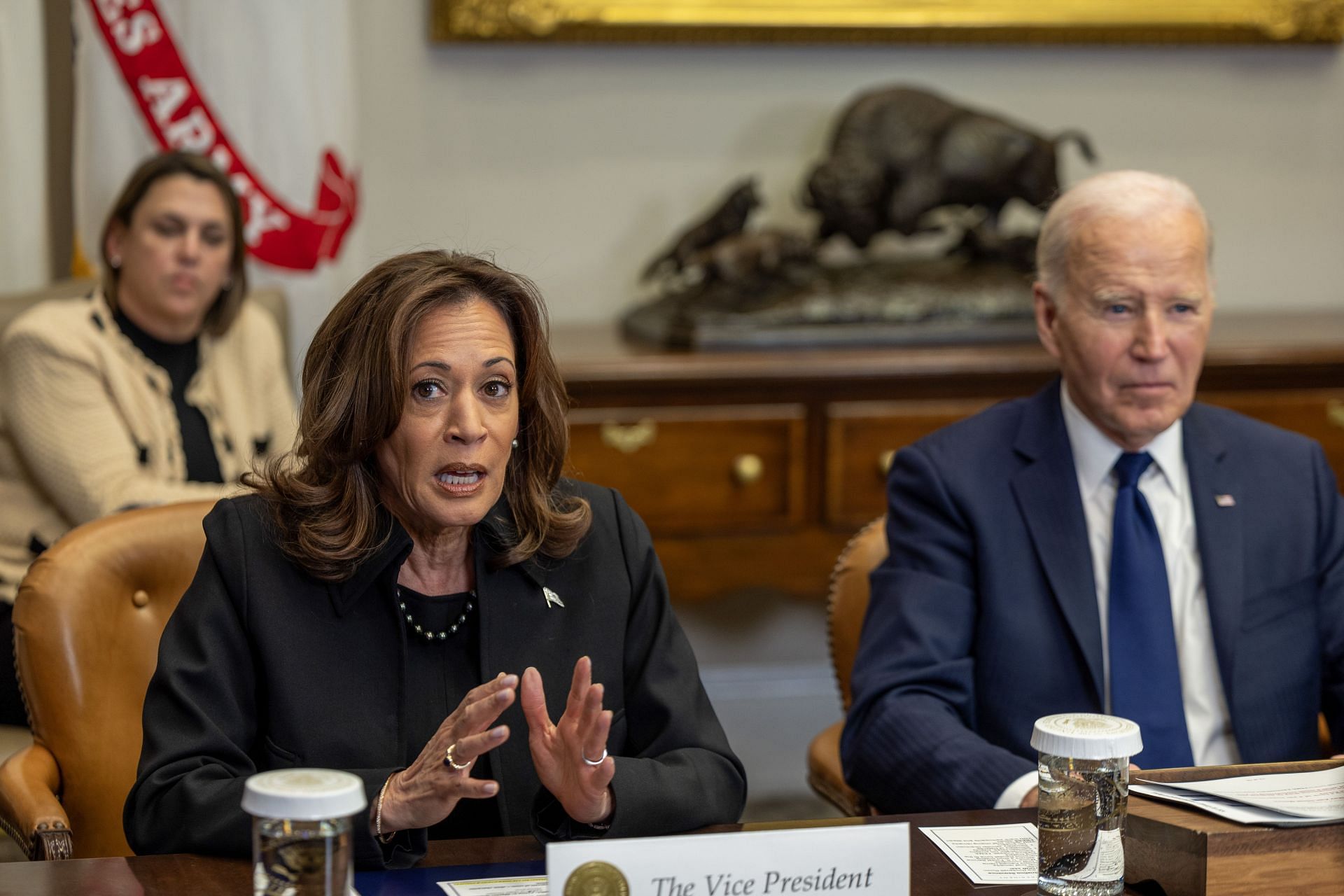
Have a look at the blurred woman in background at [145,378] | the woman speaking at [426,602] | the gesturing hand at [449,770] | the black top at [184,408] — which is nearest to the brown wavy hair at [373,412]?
the woman speaking at [426,602]

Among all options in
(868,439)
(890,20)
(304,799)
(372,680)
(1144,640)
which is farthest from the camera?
(890,20)

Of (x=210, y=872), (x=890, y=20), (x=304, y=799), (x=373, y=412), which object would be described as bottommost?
(x=210, y=872)

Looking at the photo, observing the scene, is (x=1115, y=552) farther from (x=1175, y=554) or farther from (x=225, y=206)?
(x=225, y=206)

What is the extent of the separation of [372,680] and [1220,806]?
0.94 metres

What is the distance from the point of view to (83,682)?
214 cm

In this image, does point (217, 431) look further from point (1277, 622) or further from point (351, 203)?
point (1277, 622)

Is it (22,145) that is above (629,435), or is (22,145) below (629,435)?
above

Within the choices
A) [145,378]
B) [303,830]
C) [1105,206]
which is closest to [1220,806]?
[303,830]

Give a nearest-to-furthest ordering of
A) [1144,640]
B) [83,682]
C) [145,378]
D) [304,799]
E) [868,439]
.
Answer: [304,799]
[83,682]
[1144,640]
[145,378]
[868,439]

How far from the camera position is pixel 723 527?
3986 mm

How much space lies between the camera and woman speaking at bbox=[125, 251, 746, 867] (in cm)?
175

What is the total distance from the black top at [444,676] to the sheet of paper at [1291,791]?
80 cm

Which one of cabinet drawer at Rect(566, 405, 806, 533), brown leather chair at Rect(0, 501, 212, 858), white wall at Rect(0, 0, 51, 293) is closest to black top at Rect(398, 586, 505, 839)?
brown leather chair at Rect(0, 501, 212, 858)

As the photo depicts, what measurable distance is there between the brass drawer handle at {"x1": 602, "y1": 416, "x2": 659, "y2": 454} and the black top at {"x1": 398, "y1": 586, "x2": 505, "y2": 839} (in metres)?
1.93
